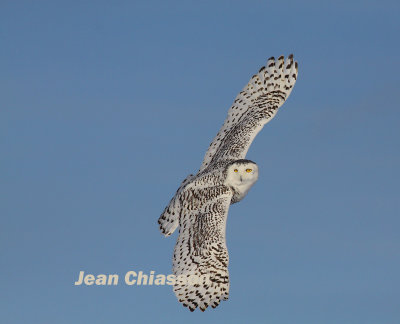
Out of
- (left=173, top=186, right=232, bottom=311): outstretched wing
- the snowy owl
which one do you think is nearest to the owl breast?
the snowy owl

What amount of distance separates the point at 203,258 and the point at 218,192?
2.21 meters

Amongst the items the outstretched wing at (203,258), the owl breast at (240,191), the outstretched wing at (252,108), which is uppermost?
the outstretched wing at (252,108)

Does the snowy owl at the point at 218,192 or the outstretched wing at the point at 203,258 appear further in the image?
the snowy owl at the point at 218,192

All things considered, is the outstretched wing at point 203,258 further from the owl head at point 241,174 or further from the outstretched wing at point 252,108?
the outstretched wing at point 252,108

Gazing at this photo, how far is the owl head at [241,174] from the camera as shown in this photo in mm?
26062

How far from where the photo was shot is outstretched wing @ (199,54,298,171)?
28.0 meters

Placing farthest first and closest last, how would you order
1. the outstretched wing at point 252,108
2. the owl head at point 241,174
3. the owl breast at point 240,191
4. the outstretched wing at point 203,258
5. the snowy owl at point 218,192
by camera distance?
the outstretched wing at point 252,108 < the owl breast at point 240,191 < the owl head at point 241,174 < the snowy owl at point 218,192 < the outstretched wing at point 203,258

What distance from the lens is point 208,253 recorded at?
24188 millimetres

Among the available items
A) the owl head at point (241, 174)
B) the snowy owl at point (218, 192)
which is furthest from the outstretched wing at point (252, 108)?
the owl head at point (241, 174)

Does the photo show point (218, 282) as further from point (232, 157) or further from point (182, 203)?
point (232, 157)

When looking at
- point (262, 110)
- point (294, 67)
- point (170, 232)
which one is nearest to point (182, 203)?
point (170, 232)

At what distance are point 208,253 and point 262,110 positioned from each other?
20.8ft

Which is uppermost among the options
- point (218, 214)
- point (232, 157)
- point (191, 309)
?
point (232, 157)

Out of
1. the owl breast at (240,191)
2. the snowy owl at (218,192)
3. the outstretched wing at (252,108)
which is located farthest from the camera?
the outstretched wing at (252,108)
